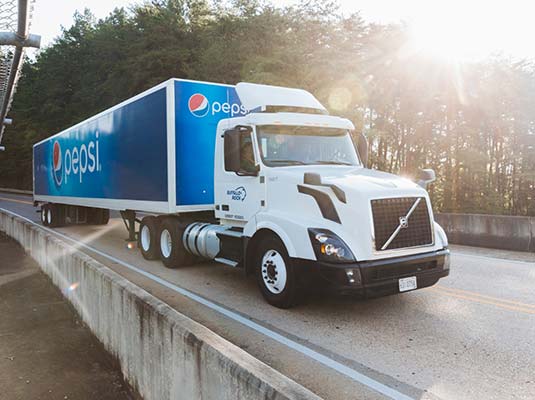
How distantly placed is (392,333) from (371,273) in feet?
2.37

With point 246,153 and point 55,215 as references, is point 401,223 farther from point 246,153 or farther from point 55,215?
point 55,215

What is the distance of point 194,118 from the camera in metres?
8.18

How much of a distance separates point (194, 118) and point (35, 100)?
55426 millimetres

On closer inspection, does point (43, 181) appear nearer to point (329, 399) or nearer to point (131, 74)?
point (329, 399)

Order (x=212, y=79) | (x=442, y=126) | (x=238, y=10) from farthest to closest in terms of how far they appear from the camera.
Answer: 1. (x=238, y=10)
2. (x=212, y=79)
3. (x=442, y=126)

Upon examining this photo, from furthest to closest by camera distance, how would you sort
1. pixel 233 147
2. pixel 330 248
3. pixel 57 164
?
pixel 57 164 → pixel 233 147 → pixel 330 248

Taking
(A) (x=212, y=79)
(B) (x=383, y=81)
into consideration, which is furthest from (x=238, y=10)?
(B) (x=383, y=81)

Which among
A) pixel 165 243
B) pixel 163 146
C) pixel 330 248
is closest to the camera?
pixel 330 248

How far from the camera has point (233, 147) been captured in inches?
255

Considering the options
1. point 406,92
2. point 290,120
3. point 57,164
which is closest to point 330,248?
point 290,120

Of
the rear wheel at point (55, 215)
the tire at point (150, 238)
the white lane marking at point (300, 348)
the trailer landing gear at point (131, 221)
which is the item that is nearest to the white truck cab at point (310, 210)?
the white lane marking at point (300, 348)

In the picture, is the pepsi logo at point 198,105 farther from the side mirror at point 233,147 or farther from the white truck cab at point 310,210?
the side mirror at point 233,147

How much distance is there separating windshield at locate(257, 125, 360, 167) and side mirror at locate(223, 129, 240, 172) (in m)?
0.34

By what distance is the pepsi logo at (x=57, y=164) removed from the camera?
15.9 m
